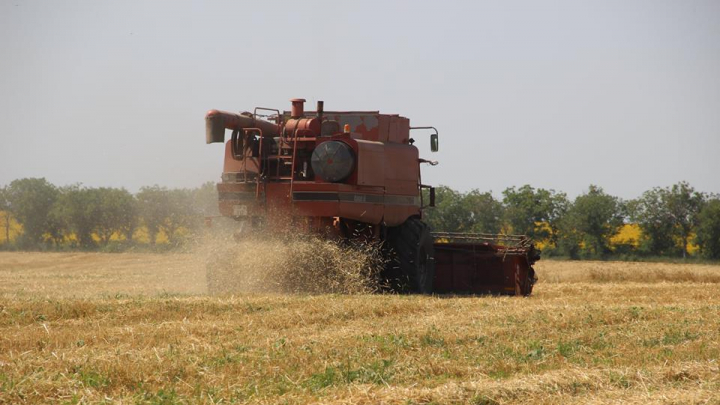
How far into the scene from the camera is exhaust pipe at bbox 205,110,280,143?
562 inches

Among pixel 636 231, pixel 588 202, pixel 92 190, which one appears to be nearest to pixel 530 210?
pixel 588 202

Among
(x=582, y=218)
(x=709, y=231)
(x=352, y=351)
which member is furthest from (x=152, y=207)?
(x=352, y=351)

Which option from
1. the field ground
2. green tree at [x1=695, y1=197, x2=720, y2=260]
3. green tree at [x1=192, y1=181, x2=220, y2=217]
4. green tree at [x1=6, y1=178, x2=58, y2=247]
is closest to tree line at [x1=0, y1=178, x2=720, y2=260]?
green tree at [x1=695, y1=197, x2=720, y2=260]

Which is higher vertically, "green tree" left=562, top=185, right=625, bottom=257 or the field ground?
"green tree" left=562, top=185, right=625, bottom=257

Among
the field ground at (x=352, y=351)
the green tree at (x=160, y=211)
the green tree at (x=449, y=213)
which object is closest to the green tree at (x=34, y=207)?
the green tree at (x=160, y=211)

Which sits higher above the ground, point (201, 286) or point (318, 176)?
point (318, 176)

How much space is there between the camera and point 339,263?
14.1 metres

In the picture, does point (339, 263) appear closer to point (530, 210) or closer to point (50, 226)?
point (530, 210)

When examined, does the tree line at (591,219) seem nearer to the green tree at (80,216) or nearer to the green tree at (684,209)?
the green tree at (684,209)

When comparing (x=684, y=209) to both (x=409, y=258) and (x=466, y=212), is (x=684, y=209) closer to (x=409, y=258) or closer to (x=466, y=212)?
(x=466, y=212)

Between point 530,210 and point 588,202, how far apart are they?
10.4 feet

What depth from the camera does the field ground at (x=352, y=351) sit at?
272 inches

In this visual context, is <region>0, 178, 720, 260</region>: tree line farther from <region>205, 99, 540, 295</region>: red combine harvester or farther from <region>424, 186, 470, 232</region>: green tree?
<region>205, 99, 540, 295</region>: red combine harvester

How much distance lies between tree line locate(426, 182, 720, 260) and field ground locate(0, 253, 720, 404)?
1373 inches
